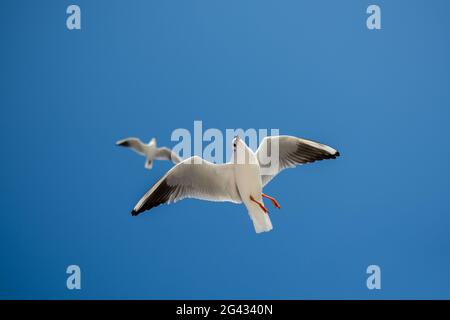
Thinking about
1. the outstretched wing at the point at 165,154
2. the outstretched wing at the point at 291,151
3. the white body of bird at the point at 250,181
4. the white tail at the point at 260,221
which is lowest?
the white tail at the point at 260,221

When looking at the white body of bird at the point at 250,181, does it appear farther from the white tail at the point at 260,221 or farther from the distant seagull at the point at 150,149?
the distant seagull at the point at 150,149

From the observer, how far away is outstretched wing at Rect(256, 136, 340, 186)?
5.33 m

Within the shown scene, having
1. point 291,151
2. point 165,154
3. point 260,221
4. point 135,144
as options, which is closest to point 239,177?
point 260,221

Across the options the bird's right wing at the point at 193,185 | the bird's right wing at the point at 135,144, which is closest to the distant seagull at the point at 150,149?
the bird's right wing at the point at 135,144

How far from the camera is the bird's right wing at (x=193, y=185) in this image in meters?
5.26

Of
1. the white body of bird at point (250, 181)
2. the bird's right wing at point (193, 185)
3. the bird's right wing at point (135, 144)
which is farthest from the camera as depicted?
the bird's right wing at point (135, 144)

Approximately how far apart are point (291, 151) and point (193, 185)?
0.97 meters

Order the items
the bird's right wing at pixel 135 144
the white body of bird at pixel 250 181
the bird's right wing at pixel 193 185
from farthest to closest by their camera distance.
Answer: the bird's right wing at pixel 135 144
the bird's right wing at pixel 193 185
the white body of bird at pixel 250 181

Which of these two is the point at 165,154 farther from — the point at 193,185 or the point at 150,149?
the point at 193,185

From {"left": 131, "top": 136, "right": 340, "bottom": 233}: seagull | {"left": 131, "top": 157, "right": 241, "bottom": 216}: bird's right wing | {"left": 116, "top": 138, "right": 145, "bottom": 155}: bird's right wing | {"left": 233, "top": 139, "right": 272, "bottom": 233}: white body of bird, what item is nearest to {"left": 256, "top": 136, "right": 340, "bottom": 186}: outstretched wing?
{"left": 131, "top": 136, "right": 340, "bottom": 233}: seagull

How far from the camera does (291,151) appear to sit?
215 inches

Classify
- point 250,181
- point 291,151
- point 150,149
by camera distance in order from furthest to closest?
point 150,149
point 291,151
point 250,181

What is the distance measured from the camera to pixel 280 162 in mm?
5512

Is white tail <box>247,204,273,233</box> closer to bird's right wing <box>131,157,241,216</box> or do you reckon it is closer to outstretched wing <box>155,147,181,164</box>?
bird's right wing <box>131,157,241,216</box>
